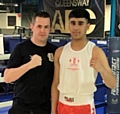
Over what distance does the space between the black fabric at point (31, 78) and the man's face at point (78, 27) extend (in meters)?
0.31

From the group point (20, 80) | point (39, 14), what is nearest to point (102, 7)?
point (39, 14)

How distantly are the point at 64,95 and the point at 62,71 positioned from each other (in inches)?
8.2

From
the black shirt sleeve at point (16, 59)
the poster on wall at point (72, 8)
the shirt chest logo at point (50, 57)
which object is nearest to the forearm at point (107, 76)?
the shirt chest logo at point (50, 57)

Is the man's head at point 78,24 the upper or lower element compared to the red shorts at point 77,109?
upper

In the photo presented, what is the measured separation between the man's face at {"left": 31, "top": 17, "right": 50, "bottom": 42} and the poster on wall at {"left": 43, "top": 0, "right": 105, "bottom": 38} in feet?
6.82

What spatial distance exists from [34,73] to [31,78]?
0.16ft

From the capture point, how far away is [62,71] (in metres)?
2.49

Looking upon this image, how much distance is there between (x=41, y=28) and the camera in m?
2.47

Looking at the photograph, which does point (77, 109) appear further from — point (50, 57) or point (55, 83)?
point (50, 57)

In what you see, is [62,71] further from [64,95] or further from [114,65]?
[114,65]

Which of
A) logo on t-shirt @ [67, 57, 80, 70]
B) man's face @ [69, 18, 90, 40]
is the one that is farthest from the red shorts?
man's face @ [69, 18, 90, 40]

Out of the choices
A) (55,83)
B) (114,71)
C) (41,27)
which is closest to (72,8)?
(114,71)

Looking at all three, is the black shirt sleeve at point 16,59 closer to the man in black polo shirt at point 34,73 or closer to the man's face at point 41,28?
the man in black polo shirt at point 34,73

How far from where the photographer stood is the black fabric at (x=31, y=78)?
2475mm
